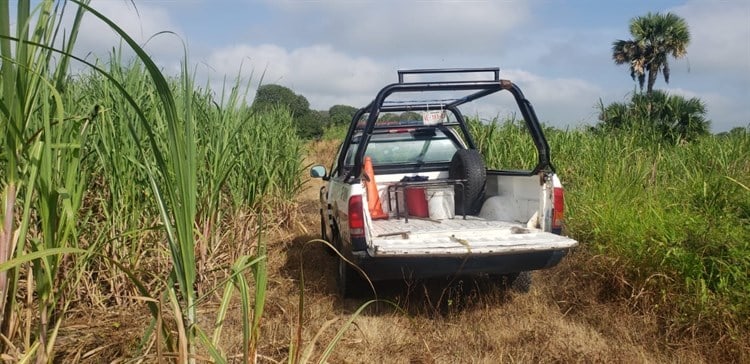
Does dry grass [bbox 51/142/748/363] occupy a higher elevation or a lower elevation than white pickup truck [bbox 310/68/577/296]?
lower

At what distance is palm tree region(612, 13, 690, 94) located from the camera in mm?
25484

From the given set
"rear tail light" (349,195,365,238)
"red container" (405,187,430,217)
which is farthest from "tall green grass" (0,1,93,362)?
"red container" (405,187,430,217)

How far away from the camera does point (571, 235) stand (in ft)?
18.7

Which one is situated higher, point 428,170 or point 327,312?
point 428,170

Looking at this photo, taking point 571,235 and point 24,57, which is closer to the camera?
point 24,57

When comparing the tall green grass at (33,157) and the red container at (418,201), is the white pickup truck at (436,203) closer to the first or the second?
the red container at (418,201)

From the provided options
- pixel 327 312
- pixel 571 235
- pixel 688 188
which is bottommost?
pixel 327 312

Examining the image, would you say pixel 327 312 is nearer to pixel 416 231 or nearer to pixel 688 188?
pixel 416 231

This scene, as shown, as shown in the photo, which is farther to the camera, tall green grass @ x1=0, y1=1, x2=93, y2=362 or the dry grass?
the dry grass

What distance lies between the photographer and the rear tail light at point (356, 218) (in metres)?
4.16

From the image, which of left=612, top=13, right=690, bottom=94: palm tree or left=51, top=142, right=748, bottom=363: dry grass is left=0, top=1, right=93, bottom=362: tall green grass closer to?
left=51, top=142, right=748, bottom=363: dry grass

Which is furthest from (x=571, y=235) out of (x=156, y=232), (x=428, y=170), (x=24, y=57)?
(x=24, y=57)

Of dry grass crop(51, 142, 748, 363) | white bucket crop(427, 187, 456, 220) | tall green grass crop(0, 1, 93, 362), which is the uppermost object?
tall green grass crop(0, 1, 93, 362)

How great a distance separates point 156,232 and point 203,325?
0.77m
